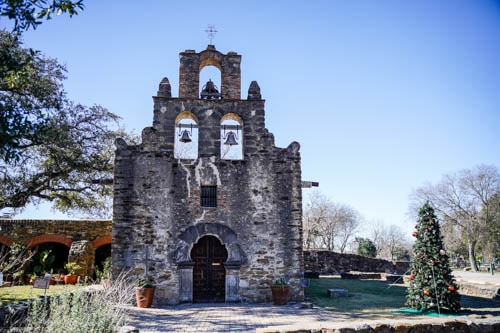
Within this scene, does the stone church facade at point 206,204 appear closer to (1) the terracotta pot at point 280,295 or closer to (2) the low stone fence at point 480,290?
(1) the terracotta pot at point 280,295

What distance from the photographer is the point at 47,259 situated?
18.4m

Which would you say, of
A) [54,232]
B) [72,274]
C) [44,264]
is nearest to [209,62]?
[72,274]

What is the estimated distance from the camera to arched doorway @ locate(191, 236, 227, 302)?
13.5 meters

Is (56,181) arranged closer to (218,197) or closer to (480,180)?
(218,197)

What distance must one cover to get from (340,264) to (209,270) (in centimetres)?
1542

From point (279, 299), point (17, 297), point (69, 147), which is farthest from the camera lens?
point (69, 147)

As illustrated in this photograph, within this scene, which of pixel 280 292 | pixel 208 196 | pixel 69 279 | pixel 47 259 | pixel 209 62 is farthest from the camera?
pixel 47 259

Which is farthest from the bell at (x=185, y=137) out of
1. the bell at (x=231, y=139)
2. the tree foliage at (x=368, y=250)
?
the tree foliage at (x=368, y=250)

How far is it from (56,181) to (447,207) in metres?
36.1

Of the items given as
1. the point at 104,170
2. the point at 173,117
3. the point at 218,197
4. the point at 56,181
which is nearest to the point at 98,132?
the point at 104,170

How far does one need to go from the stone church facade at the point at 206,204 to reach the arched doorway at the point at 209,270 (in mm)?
34

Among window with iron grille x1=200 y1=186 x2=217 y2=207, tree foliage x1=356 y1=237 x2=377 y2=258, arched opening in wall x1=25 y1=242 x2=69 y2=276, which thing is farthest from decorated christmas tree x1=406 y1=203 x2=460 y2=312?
tree foliage x1=356 y1=237 x2=377 y2=258

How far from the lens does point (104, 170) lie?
17.6 metres

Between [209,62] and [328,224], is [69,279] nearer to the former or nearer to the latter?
[209,62]
